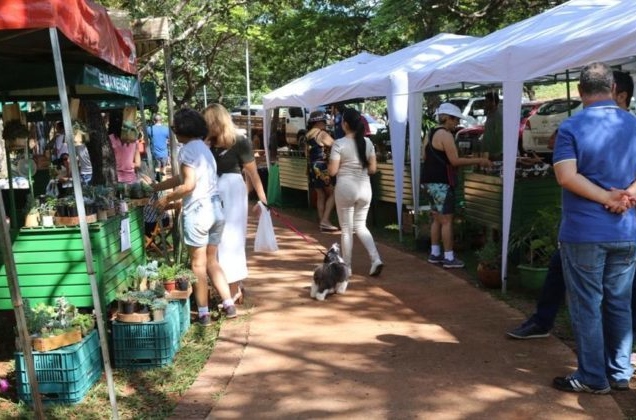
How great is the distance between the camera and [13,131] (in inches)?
229

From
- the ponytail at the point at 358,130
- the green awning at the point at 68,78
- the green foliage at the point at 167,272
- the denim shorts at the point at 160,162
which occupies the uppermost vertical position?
the green awning at the point at 68,78

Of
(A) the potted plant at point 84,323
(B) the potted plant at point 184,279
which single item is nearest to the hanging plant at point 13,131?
(B) the potted plant at point 184,279

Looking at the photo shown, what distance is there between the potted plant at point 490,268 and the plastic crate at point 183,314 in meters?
2.85

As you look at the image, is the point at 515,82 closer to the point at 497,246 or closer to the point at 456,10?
the point at 497,246

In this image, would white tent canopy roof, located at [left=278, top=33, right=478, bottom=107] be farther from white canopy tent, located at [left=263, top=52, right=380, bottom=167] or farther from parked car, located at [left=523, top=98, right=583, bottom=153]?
parked car, located at [left=523, top=98, right=583, bottom=153]

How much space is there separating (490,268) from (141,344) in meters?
3.46

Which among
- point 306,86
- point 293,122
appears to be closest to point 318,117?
point 306,86

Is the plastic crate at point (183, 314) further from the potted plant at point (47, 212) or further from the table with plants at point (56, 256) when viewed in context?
the potted plant at point (47, 212)

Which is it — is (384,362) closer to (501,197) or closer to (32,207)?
Answer: (32,207)

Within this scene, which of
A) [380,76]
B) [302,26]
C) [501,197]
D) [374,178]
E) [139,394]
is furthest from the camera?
[302,26]

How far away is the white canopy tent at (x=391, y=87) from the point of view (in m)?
9.26

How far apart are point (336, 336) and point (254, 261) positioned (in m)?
3.36

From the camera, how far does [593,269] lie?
3.91 m

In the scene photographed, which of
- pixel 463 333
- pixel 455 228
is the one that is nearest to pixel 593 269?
pixel 463 333
